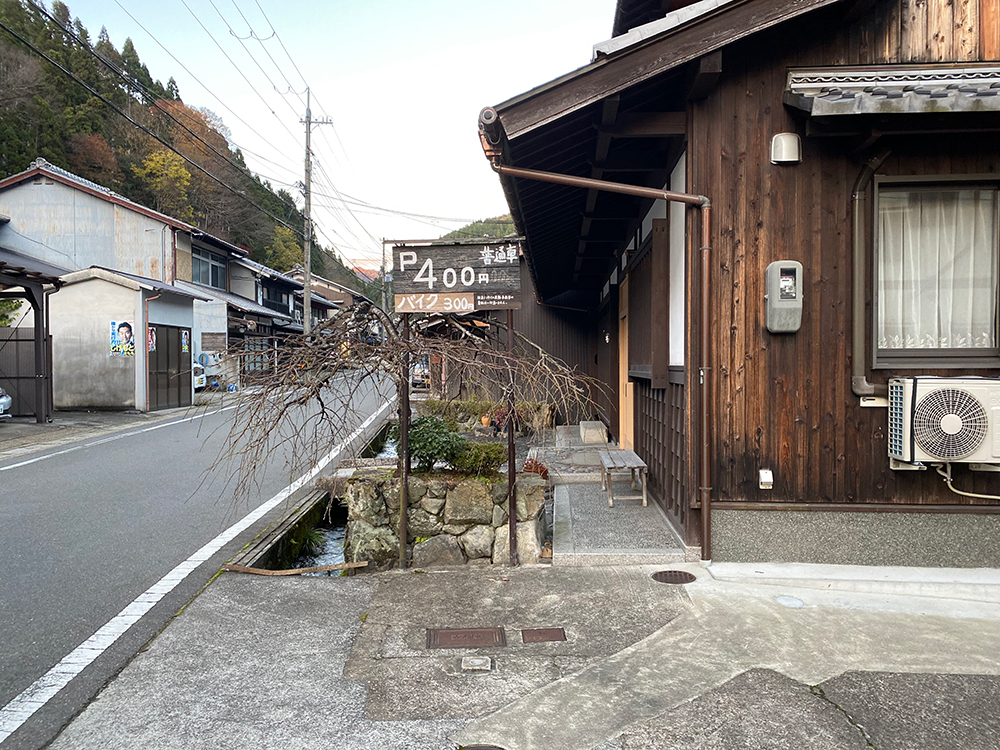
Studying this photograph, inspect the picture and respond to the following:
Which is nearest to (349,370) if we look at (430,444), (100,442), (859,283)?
(430,444)

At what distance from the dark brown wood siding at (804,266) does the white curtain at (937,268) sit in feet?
0.77

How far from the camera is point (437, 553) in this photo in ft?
18.7

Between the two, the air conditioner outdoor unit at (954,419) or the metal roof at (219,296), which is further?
the metal roof at (219,296)

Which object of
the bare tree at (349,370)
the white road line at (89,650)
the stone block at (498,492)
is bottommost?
the white road line at (89,650)

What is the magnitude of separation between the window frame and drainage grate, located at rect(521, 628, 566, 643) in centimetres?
2920

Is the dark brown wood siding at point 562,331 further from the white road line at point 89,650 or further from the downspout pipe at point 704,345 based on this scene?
the white road line at point 89,650

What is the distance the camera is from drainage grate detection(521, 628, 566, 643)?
4.07 metres

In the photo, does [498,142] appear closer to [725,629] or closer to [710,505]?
[710,505]

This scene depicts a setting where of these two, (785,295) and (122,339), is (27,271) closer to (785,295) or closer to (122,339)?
(122,339)

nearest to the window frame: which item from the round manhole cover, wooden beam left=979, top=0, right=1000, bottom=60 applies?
the round manhole cover

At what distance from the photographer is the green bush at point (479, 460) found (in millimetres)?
6074

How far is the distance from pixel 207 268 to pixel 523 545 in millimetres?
29766

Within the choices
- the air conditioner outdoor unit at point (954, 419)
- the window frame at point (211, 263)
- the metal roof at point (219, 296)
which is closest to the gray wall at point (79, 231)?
the metal roof at point (219, 296)

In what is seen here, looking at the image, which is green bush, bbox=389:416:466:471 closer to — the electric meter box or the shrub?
the shrub
